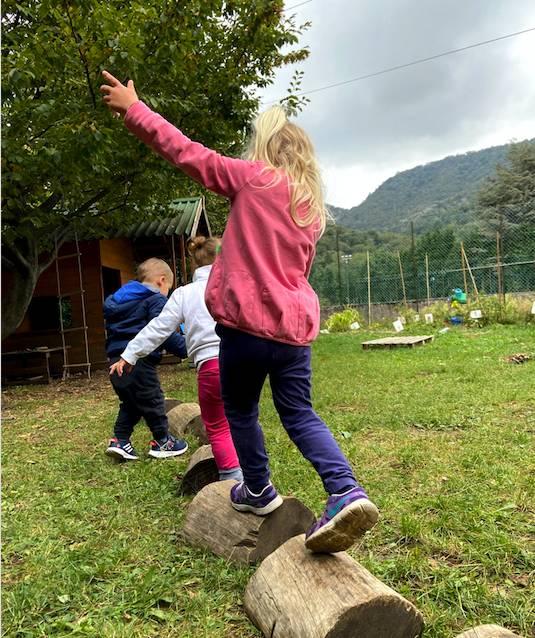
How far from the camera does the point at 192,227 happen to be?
11.6 metres

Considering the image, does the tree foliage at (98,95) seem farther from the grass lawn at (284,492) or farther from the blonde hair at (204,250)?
the grass lawn at (284,492)

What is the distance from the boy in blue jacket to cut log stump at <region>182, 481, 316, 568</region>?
1.65m

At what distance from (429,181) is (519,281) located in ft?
208

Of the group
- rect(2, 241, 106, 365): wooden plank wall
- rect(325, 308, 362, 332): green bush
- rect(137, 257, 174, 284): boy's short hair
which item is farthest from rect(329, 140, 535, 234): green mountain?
rect(137, 257, 174, 284): boy's short hair

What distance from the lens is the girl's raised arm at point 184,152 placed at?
76.3 inches

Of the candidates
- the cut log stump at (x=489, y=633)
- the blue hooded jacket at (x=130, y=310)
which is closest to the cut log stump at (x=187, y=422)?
the blue hooded jacket at (x=130, y=310)

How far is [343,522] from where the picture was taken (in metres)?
1.74

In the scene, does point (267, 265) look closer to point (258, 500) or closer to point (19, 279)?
point (258, 500)

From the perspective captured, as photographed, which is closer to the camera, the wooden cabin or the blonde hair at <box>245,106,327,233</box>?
the blonde hair at <box>245,106,327,233</box>

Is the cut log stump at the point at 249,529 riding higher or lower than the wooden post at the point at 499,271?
lower

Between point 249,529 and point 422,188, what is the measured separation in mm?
77134

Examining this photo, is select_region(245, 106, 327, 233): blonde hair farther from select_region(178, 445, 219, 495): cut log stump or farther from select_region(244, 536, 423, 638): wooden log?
select_region(178, 445, 219, 495): cut log stump

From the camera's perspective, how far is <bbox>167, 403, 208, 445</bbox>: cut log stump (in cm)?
444

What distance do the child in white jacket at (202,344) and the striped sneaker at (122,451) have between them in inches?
34.4
